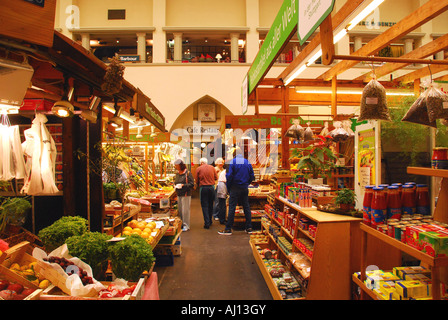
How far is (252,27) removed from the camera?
37.7 ft

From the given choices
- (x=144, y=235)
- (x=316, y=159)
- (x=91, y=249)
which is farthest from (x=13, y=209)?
(x=316, y=159)

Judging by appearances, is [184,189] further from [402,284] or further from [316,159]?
[402,284]

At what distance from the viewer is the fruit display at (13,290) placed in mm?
1625

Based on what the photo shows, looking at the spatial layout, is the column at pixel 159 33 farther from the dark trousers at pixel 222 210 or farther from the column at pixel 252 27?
the dark trousers at pixel 222 210

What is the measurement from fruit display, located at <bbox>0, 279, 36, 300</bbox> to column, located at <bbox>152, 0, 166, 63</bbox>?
11182 millimetres

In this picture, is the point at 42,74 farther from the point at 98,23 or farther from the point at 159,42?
the point at 98,23

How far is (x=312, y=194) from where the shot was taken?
341cm

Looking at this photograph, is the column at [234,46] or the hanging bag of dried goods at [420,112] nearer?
the hanging bag of dried goods at [420,112]

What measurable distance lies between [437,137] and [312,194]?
1586mm

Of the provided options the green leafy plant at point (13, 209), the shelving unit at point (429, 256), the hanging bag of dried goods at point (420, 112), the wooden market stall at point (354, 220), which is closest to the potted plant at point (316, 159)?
the wooden market stall at point (354, 220)

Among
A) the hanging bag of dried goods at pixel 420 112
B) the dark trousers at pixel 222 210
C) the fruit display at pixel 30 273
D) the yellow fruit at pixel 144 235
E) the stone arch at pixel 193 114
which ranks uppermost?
the stone arch at pixel 193 114

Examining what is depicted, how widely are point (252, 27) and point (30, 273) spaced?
39.0 ft

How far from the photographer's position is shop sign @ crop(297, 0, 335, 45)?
1.51 m

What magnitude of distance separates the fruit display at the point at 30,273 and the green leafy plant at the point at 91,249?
26cm
